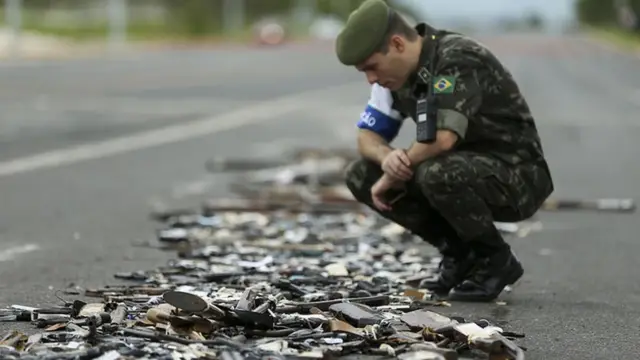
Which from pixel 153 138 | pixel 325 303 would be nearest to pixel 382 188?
pixel 325 303

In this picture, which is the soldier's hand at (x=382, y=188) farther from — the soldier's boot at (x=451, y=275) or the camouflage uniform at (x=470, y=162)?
the soldier's boot at (x=451, y=275)

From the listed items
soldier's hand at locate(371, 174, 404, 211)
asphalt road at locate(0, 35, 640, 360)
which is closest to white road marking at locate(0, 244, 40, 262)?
asphalt road at locate(0, 35, 640, 360)

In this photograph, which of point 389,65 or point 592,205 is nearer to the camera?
point 389,65

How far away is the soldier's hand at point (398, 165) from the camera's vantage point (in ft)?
20.7

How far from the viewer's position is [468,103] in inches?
244

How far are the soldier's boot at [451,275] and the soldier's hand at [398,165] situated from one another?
1.91 feet

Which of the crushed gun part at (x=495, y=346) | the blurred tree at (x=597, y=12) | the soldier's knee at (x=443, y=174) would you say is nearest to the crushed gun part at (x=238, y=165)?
the soldier's knee at (x=443, y=174)

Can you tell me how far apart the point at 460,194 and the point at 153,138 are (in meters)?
11.3

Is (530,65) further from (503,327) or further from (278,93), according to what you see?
(503,327)

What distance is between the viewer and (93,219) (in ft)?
32.4

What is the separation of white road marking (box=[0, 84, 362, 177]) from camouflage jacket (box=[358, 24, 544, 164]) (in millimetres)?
7090

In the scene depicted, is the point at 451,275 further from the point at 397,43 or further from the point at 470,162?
the point at 397,43

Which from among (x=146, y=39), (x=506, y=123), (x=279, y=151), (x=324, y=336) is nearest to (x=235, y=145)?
(x=279, y=151)

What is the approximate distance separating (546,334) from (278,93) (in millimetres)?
23810
